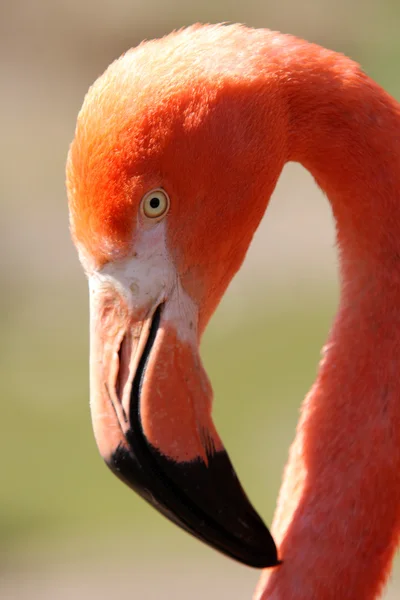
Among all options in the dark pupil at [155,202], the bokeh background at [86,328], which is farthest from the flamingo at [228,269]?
the bokeh background at [86,328]

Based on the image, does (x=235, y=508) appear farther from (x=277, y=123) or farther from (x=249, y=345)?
(x=249, y=345)

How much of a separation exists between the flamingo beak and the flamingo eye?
0.60ft

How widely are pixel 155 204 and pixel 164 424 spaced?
426 millimetres

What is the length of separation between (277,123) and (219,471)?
2.33ft

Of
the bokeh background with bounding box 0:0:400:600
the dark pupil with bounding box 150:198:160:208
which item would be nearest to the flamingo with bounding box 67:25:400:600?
the dark pupil with bounding box 150:198:160:208

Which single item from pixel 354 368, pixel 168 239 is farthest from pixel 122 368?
pixel 354 368

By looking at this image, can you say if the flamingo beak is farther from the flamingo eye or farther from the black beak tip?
the flamingo eye

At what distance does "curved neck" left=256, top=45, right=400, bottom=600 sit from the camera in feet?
6.58

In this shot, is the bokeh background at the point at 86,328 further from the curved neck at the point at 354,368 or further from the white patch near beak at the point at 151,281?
the white patch near beak at the point at 151,281

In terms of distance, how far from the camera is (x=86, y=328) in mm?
5684

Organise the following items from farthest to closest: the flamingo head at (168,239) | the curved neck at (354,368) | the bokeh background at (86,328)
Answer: the bokeh background at (86,328) < the curved neck at (354,368) < the flamingo head at (168,239)

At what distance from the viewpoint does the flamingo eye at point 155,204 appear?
1.88 metres

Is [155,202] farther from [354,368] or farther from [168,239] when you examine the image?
[354,368]

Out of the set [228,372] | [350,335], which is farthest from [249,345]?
[350,335]
